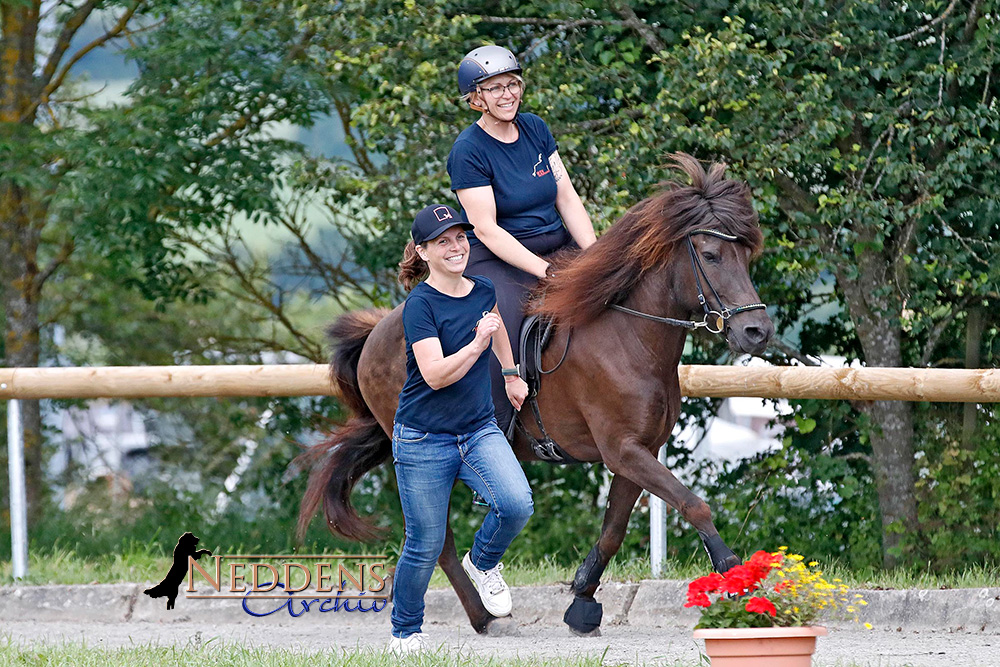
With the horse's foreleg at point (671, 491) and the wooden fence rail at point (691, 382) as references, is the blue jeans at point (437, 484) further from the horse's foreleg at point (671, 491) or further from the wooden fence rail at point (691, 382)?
the wooden fence rail at point (691, 382)

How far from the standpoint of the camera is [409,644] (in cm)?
488

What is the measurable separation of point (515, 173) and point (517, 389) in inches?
45.4

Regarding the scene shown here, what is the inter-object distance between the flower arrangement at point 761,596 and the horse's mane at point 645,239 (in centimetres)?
179

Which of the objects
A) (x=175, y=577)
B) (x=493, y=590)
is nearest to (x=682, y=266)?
(x=493, y=590)

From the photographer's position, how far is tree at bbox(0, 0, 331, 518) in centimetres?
790

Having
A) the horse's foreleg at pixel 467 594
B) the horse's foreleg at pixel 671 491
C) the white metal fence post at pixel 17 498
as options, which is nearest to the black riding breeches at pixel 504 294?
the horse's foreleg at pixel 671 491

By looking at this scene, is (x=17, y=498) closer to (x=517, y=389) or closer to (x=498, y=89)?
(x=517, y=389)

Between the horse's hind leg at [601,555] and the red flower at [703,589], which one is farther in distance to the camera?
the horse's hind leg at [601,555]

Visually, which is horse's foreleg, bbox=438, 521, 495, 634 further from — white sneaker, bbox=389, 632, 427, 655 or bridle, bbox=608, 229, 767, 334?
bridle, bbox=608, 229, 767, 334

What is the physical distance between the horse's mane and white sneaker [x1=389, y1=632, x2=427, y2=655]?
1.63 metres

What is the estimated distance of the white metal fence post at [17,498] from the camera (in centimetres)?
705

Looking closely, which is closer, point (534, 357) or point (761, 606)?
point (761, 606)

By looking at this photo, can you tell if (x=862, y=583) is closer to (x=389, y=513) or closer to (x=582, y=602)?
(x=582, y=602)

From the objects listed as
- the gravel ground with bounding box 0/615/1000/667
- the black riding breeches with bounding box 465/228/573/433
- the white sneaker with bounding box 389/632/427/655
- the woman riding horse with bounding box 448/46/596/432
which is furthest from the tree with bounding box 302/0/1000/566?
the white sneaker with bounding box 389/632/427/655
